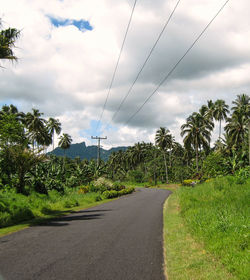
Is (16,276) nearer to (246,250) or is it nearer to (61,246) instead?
(61,246)

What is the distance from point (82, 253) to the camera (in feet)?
23.1

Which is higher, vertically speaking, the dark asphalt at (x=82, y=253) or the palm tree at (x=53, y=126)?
the palm tree at (x=53, y=126)

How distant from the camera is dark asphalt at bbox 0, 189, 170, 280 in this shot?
18.1 feet

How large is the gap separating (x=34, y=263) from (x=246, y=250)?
5.04 metres

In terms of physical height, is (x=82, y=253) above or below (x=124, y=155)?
below

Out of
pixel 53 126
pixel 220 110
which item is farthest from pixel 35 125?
pixel 220 110

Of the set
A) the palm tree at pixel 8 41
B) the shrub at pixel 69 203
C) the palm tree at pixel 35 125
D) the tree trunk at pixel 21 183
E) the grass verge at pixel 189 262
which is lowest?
the grass verge at pixel 189 262

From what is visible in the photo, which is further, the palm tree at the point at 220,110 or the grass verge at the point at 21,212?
the palm tree at the point at 220,110

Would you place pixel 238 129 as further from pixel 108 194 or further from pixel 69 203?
pixel 69 203

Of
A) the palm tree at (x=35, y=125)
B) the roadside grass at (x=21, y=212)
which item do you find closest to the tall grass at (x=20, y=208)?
the roadside grass at (x=21, y=212)

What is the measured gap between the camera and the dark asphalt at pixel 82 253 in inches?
218

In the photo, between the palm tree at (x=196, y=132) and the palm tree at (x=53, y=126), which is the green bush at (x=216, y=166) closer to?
the palm tree at (x=196, y=132)

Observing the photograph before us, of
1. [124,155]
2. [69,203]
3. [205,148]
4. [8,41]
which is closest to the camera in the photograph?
[8,41]

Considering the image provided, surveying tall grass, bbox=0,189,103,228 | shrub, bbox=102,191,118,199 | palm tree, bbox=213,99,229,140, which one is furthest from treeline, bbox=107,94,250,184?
tall grass, bbox=0,189,103,228
